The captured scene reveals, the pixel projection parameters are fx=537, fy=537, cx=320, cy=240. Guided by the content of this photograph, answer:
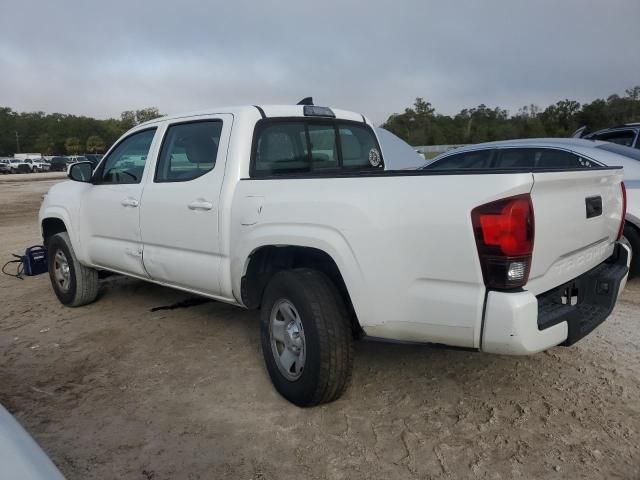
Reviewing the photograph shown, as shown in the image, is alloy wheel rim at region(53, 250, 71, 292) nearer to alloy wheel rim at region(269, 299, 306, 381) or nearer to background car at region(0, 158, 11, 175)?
alloy wheel rim at region(269, 299, 306, 381)

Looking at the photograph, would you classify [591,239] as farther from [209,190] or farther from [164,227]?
[164,227]

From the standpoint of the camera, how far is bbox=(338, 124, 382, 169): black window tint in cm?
453

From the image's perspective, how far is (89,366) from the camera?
161 inches

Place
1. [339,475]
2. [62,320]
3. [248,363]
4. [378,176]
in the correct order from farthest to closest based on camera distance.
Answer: [62,320]
[248,363]
[378,176]
[339,475]

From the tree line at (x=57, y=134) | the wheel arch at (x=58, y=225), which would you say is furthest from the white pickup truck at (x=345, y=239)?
the tree line at (x=57, y=134)

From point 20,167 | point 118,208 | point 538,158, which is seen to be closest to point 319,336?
point 118,208

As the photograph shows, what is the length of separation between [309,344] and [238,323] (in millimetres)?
2030

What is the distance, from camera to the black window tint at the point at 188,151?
12.9 feet

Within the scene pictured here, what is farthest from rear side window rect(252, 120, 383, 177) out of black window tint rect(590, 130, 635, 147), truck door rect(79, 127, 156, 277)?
black window tint rect(590, 130, 635, 147)

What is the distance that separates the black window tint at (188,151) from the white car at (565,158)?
347cm

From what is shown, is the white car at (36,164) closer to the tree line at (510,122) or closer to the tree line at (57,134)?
the tree line at (510,122)

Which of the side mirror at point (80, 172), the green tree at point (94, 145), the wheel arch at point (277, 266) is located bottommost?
the wheel arch at point (277, 266)

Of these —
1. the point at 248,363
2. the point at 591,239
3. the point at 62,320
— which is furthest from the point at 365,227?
the point at 62,320

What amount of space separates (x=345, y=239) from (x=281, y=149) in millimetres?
1356
